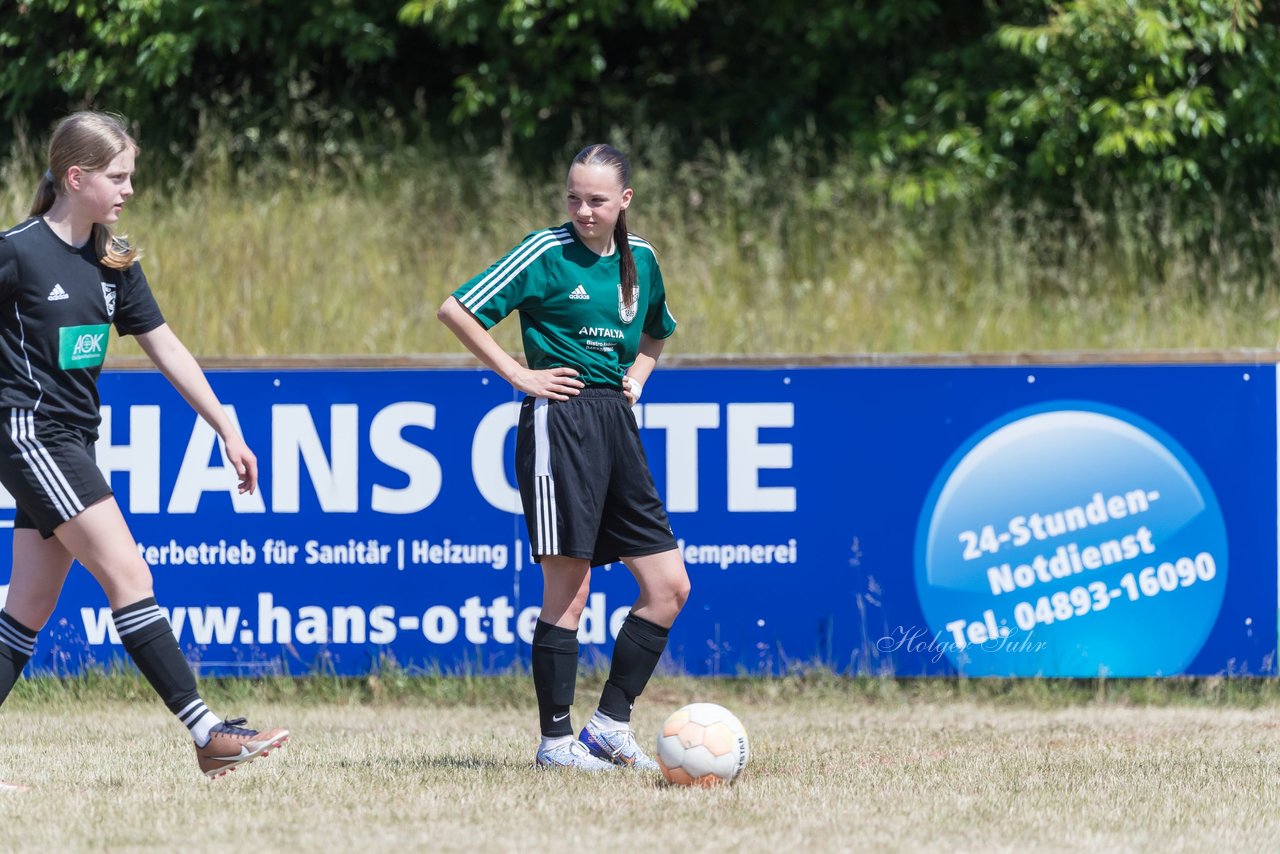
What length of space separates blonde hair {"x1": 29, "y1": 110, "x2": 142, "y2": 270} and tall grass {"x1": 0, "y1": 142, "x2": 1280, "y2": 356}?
181 inches

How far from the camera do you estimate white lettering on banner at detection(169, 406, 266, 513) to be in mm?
6832

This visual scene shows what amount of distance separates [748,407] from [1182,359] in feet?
6.22

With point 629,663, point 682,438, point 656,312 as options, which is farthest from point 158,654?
point 682,438

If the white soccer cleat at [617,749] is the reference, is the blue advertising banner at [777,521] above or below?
above

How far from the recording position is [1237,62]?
10.7m

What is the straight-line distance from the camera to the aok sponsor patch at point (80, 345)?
4418mm

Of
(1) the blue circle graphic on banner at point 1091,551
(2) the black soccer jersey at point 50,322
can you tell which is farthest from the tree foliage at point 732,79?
(2) the black soccer jersey at point 50,322

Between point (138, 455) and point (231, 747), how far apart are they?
2.66 m

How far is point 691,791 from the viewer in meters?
4.70

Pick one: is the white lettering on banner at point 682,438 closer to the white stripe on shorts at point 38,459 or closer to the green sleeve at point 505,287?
the green sleeve at point 505,287

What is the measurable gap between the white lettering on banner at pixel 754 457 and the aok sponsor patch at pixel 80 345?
3.09 meters

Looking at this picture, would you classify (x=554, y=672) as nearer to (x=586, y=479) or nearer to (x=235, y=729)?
(x=586, y=479)

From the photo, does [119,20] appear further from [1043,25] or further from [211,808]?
[211,808]

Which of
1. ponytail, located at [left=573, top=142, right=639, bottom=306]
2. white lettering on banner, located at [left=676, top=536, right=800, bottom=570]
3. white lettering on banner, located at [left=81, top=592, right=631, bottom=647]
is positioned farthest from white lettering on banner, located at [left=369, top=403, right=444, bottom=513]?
ponytail, located at [left=573, top=142, right=639, bottom=306]
